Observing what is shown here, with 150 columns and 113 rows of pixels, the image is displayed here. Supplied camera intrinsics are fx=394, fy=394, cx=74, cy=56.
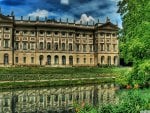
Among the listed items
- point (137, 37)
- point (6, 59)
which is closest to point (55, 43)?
point (6, 59)

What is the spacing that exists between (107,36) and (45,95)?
5543cm

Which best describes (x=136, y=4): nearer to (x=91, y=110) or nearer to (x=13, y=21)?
(x=91, y=110)

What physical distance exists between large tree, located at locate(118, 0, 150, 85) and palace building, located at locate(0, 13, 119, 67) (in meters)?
51.2

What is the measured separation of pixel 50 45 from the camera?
84.8m

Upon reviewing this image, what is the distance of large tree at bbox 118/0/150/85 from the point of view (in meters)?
25.4

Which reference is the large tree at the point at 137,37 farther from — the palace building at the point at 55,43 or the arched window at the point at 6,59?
the palace building at the point at 55,43

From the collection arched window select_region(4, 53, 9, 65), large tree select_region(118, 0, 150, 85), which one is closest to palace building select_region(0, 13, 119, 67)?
arched window select_region(4, 53, 9, 65)

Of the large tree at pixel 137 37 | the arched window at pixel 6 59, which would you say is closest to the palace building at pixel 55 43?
the arched window at pixel 6 59

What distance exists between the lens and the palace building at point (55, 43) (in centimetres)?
7831

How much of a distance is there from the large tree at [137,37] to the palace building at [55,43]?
5119cm

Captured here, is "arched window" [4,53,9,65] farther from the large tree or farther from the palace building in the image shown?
the large tree

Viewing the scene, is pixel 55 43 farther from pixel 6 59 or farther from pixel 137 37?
pixel 137 37

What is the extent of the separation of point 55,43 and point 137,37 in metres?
59.7

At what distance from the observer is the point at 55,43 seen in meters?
85.4
